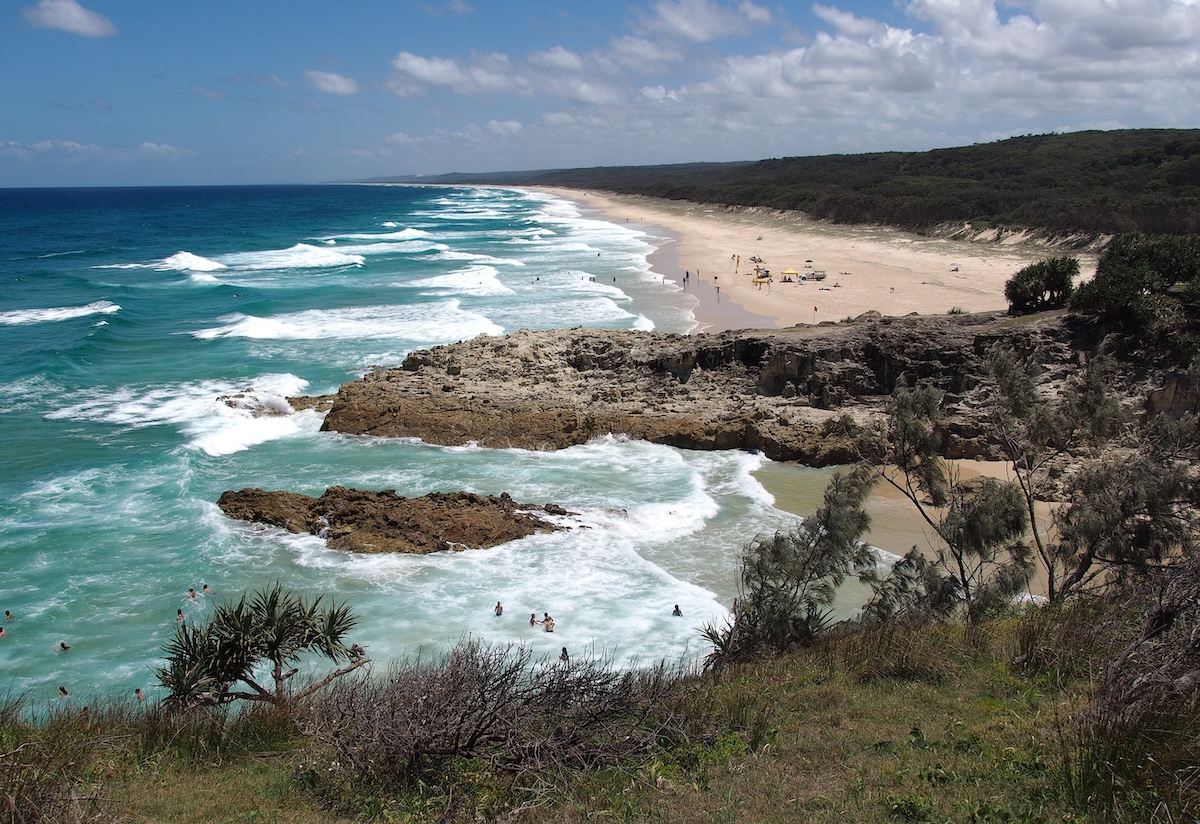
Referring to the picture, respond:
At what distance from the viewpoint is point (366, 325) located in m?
38.1

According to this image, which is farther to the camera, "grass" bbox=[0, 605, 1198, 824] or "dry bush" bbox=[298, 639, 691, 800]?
"dry bush" bbox=[298, 639, 691, 800]

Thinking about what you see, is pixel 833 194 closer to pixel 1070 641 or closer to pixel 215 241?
pixel 215 241

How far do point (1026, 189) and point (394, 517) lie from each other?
236ft

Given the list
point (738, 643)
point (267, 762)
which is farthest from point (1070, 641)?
point (267, 762)

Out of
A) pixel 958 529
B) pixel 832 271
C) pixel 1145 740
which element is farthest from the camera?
pixel 832 271

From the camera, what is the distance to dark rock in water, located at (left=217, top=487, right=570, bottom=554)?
52.5ft

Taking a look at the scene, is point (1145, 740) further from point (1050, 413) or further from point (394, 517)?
point (394, 517)

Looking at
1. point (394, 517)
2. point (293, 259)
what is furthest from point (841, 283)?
point (293, 259)

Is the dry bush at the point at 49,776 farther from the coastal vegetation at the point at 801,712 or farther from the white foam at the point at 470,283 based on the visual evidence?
the white foam at the point at 470,283

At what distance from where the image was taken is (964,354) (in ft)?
70.1

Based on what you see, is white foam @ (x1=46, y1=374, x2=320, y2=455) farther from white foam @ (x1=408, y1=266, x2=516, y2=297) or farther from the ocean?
white foam @ (x1=408, y1=266, x2=516, y2=297)

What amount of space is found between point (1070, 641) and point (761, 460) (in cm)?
1217

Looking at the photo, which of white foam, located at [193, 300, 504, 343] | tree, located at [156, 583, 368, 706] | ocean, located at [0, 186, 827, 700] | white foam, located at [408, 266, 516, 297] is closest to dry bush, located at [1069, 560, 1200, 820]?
tree, located at [156, 583, 368, 706]

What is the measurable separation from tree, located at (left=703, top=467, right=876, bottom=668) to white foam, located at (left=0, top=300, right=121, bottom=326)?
42002 millimetres
